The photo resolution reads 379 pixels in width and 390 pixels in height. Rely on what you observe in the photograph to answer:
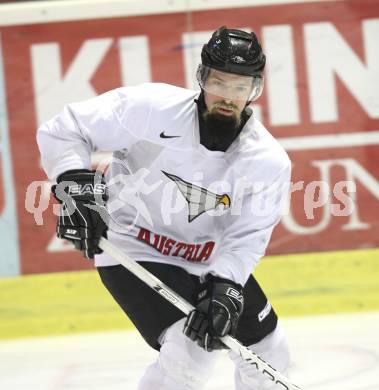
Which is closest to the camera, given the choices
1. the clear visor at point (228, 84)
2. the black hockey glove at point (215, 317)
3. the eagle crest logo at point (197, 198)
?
the black hockey glove at point (215, 317)

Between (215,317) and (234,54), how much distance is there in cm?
72

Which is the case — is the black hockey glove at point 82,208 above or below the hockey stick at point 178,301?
above

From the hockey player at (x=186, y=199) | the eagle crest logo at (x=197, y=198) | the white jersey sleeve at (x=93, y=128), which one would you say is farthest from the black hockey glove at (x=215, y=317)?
the white jersey sleeve at (x=93, y=128)

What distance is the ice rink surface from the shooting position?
3.59m

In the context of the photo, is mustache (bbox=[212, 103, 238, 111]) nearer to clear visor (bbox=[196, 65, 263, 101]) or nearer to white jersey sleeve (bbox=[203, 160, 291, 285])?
clear visor (bbox=[196, 65, 263, 101])

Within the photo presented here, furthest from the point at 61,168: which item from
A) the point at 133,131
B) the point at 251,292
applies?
the point at 251,292

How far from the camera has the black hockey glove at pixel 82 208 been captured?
8.53 ft

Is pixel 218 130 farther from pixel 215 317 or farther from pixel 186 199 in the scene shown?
pixel 215 317

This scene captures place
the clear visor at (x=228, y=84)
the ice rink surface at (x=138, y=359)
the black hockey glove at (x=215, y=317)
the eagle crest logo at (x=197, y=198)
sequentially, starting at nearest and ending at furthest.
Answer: the black hockey glove at (x=215, y=317) < the clear visor at (x=228, y=84) < the eagle crest logo at (x=197, y=198) < the ice rink surface at (x=138, y=359)

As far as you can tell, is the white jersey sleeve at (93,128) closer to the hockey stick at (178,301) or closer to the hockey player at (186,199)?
the hockey player at (186,199)

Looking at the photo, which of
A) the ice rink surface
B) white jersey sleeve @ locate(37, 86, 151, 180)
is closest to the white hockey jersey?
white jersey sleeve @ locate(37, 86, 151, 180)

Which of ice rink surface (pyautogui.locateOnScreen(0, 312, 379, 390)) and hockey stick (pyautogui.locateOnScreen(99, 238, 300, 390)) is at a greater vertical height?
hockey stick (pyautogui.locateOnScreen(99, 238, 300, 390))

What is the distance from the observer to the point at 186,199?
2783mm

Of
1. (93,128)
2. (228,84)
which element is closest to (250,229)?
(228,84)
